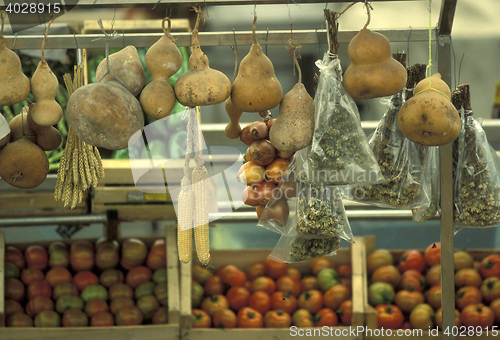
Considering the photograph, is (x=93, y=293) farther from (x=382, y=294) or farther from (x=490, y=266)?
(x=490, y=266)

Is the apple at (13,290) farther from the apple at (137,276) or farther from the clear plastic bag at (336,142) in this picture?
the clear plastic bag at (336,142)

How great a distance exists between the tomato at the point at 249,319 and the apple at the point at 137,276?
723 mm

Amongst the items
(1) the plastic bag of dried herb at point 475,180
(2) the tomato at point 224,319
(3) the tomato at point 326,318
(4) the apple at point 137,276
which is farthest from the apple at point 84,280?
(1) the plastic bag of dried herb at point 475,180

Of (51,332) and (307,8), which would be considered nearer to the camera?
(51,332)

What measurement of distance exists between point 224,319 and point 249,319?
0.17 meters

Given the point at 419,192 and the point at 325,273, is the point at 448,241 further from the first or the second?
the point at 325,273

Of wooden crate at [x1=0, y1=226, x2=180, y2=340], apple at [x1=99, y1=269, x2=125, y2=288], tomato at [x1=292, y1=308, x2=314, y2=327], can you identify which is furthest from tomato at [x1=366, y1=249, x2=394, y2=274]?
apple at [x1=99, y1=269, x2=125, y2=288]

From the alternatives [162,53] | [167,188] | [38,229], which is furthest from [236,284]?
[162,53]

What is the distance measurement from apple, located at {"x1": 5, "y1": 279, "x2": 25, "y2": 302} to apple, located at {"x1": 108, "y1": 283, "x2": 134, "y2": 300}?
0.61 metres

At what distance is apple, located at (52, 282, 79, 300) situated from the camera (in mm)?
4289

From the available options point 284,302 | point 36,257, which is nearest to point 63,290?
point 36,257

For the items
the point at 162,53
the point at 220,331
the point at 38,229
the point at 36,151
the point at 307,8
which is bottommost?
the point at 220,331

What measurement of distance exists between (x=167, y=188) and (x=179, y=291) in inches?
27.9

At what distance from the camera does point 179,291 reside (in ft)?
13.6
